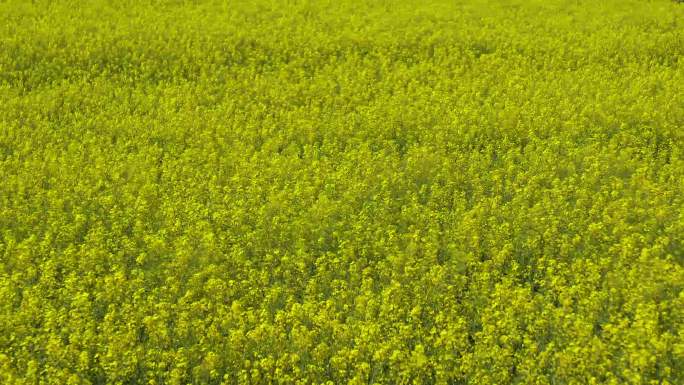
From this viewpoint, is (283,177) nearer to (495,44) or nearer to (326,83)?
(326,83)

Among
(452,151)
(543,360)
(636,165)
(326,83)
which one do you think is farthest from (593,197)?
(326,83)

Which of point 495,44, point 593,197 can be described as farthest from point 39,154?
point 495,44

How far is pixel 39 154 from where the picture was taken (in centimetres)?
1015

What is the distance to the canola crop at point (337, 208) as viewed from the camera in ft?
18.8

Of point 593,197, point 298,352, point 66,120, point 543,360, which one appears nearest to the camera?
point 543,360

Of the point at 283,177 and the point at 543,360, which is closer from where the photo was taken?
the point at 543,360

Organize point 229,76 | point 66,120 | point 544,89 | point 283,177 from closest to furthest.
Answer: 1. point 283,177
2. point 66,120
3. point 544,89
4. point 229,76

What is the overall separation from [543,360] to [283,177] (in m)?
4.84

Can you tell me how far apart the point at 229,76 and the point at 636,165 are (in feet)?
26.2

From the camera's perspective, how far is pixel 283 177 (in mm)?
9359

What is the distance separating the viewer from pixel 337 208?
8195 millimetres

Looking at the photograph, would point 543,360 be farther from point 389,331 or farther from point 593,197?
point 593,197

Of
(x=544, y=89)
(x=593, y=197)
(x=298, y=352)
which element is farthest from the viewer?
(x=544, y=89)

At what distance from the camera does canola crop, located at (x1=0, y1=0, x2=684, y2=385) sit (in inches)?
226
